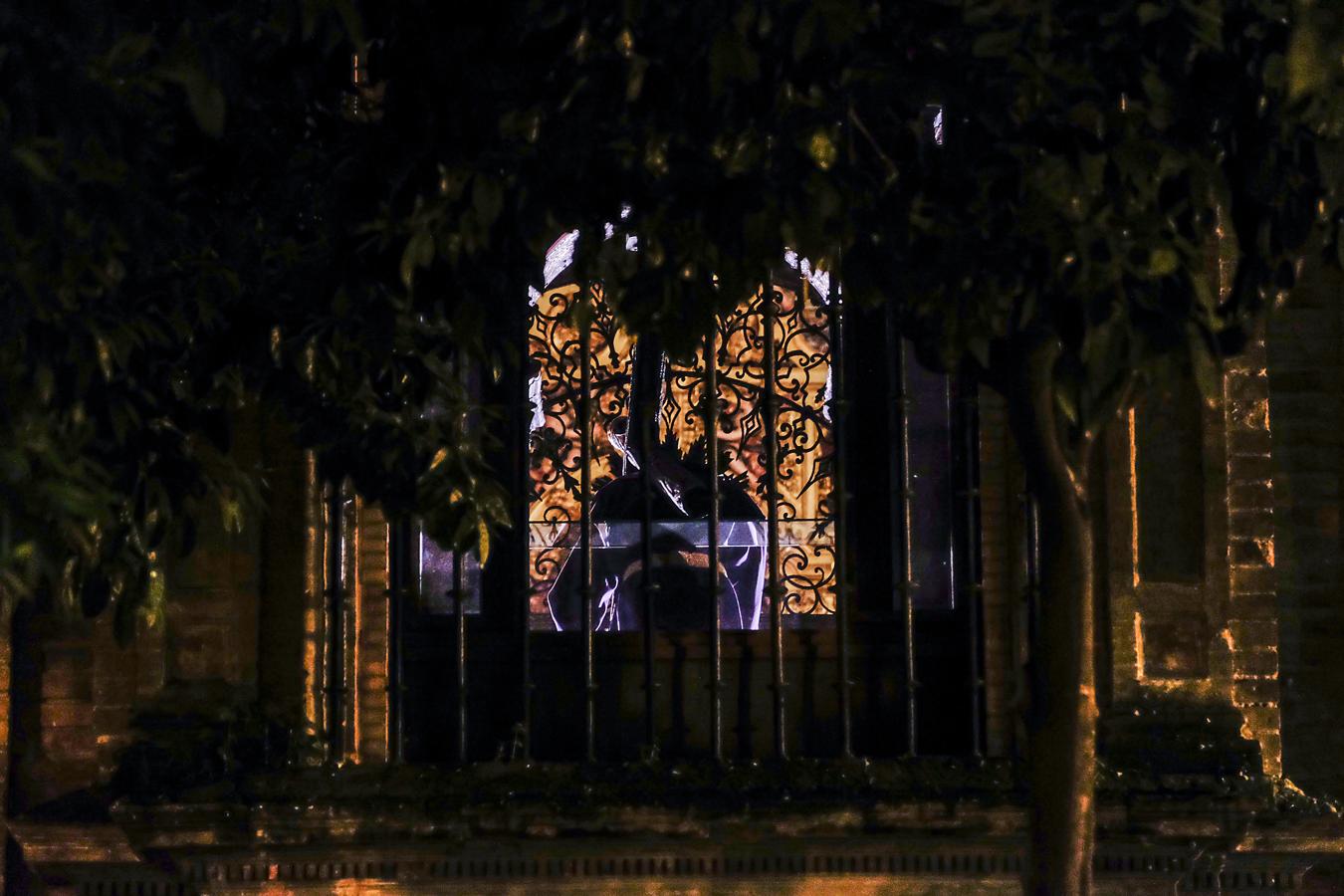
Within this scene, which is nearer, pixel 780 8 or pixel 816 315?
pixel 780 8

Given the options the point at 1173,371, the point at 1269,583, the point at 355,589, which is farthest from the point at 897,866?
the point at 1173,371

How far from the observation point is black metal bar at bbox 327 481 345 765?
717cm

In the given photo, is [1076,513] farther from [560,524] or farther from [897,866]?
[560,524]

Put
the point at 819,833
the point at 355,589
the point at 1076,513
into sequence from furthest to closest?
1. the point at 355,589
2. the point at 819,833
3. the point at 1076,513

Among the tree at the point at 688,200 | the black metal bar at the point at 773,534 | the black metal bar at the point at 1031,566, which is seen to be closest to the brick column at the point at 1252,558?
the black metal bar at the point at 1031,566

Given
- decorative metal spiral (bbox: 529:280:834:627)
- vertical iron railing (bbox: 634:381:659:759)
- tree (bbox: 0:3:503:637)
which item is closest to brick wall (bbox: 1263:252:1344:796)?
decorative metal spiral (bbox: 529:280:834:627)

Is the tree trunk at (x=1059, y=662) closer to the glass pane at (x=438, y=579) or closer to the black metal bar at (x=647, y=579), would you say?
the black metal bar at (x=647, y=579)

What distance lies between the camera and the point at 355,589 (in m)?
7.30

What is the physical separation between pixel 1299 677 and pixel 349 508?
13.3 ft

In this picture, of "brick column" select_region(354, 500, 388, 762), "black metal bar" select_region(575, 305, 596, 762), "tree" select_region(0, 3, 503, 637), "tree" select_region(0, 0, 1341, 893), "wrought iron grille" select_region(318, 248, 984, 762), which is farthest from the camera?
"wrought iron grille" select_region(318, 248, 984, 762)

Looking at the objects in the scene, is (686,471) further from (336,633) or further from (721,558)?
(336,633)

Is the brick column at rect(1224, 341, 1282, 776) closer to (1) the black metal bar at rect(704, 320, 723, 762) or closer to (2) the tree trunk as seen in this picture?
(1) the black metal bar at rect(704, 320, 723, 762)

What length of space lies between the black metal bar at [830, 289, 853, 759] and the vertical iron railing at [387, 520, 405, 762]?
1.80 m

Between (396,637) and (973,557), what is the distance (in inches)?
95.4
